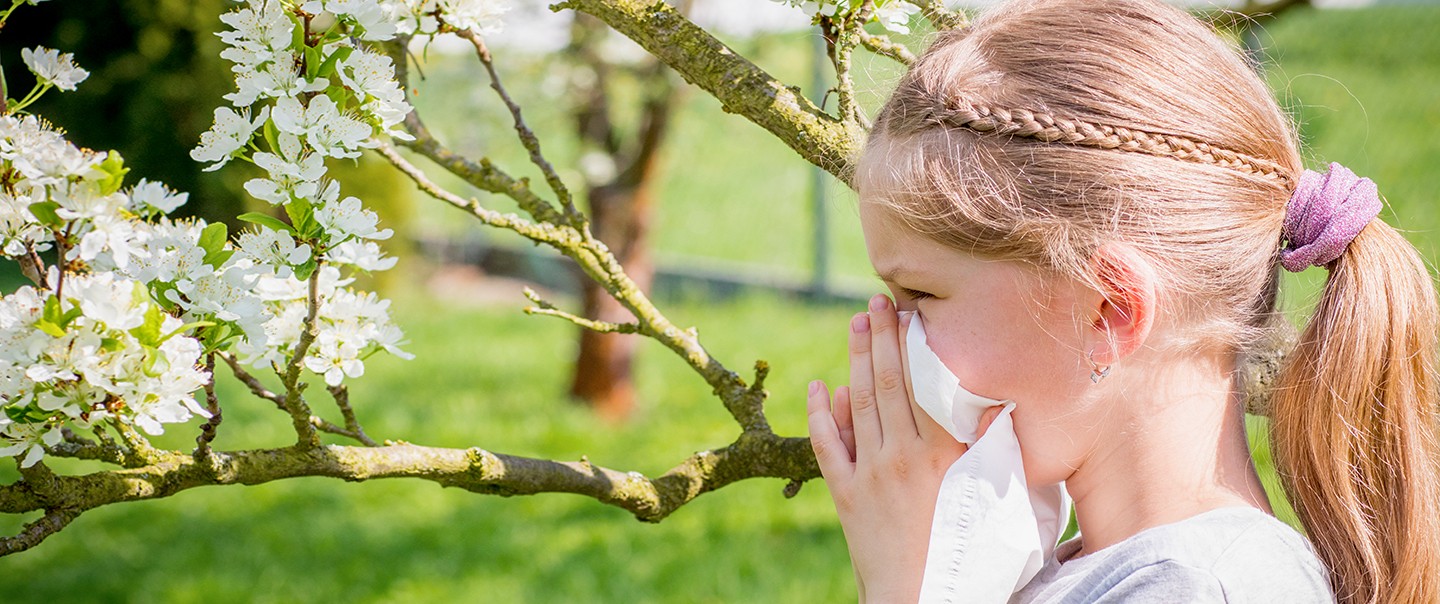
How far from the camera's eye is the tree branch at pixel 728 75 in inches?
51.1

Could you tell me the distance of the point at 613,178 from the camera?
4.33 m

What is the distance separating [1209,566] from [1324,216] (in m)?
0.37

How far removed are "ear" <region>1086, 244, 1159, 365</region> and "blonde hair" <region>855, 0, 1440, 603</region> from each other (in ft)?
0.04

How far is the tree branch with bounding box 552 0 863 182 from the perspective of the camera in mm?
1298

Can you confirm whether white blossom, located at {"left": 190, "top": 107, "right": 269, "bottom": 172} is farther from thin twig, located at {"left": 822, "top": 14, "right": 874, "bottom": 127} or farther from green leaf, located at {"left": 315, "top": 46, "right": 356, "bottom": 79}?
thin twig, located at {"left": 822, "top": 14, "right": 874, "bottom": 127}

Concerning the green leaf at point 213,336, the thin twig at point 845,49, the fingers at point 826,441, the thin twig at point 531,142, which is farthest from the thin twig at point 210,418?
the thin twig at point 845,49

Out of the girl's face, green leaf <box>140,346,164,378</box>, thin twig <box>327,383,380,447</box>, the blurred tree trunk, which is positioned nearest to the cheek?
the girl's face

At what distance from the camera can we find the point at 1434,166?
5324mm

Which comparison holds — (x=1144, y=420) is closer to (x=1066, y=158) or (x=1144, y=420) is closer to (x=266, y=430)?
(x=1066, y=158)

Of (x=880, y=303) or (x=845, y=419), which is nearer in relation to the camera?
(x=880, y=303)

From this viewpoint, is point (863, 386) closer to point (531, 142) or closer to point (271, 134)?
point (531, 142)

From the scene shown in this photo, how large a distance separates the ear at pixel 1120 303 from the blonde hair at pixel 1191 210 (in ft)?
0.04

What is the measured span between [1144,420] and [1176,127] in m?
0.30

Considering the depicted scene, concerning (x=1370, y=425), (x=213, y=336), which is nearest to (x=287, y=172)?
(x=213, y=336)
